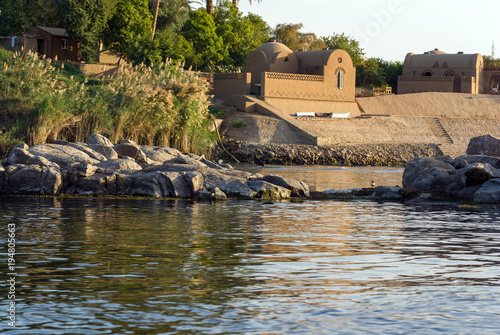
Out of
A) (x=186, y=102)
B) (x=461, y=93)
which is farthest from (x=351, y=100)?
(x=186, y=102)

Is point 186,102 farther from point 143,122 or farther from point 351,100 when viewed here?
point 351,100

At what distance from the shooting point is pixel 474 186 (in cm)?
2048

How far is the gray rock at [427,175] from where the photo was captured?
2145 centimetres

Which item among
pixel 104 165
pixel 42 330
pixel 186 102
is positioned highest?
pixel 186 102

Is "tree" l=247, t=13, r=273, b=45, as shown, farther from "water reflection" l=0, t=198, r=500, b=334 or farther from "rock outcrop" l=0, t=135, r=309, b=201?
"water reflection" l=0, t=198, r=500, b=334

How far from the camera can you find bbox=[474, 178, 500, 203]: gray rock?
1958 centimetres

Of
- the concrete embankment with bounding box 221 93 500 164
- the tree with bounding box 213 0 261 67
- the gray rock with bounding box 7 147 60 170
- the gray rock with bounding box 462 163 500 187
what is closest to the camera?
the gray rock with bounding box 7 147 60 170

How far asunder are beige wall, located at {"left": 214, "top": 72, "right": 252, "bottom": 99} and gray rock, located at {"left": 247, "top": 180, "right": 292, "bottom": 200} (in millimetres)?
29619

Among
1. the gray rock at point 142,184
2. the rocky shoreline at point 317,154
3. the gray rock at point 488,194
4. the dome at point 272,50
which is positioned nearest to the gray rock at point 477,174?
the gray rock at point 488,194

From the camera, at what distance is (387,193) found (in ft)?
69.2

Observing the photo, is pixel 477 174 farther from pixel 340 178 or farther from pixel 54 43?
pixel 54 43

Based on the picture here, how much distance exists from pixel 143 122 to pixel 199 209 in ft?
49.5

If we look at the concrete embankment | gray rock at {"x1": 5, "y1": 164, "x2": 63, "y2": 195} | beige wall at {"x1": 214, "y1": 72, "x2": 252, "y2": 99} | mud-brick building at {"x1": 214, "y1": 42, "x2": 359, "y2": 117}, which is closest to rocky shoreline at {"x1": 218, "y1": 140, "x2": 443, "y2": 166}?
the concrete embankment

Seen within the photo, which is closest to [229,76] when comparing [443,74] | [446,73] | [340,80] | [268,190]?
[340,80]
